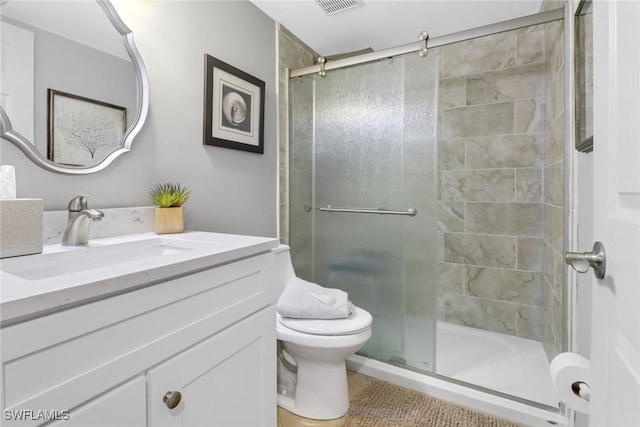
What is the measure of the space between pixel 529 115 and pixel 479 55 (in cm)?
56

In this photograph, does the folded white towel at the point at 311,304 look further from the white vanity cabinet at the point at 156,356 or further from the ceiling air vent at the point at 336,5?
the ceiling air vent at the point at 336,5

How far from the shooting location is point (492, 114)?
2.33m

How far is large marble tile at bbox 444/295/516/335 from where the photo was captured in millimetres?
2312

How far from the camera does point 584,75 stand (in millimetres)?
1267

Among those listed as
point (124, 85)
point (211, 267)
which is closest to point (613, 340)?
point (211, 267)

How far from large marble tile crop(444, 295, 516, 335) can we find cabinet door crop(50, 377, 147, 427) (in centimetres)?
230

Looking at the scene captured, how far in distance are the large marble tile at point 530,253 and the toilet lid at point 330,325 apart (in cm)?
135

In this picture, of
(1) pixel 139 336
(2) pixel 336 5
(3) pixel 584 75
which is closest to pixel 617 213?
(1) pixel 139 336

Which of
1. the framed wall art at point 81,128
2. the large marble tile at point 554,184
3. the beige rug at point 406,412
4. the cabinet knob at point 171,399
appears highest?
the framed wall art at point 81,128

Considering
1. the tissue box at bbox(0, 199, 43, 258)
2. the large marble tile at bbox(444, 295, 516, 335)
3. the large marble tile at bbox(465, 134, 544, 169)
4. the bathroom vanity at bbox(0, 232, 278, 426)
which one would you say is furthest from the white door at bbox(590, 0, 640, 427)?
the large marble tile at bbox(444, 295, 516, 335)

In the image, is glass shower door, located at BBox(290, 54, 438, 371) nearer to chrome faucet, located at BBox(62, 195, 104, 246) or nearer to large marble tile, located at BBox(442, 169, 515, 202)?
large marble tile, located at BBox(442, 169, 515, 202)

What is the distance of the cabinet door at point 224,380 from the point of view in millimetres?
761

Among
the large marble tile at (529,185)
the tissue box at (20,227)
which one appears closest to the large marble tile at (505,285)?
the large marble tile at (529,185)

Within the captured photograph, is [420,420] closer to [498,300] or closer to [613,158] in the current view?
[498,300]
